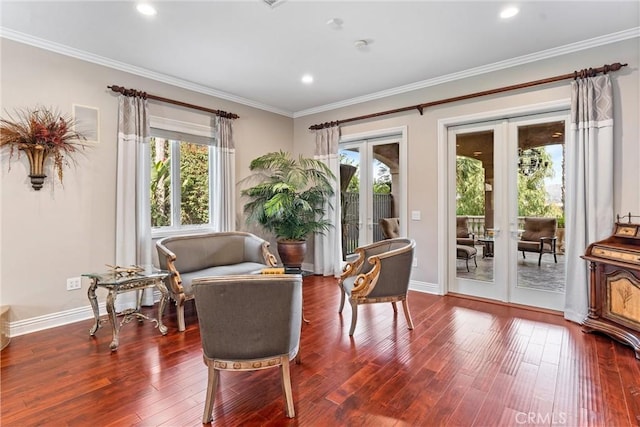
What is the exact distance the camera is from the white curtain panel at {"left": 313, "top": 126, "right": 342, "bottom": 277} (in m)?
5.36

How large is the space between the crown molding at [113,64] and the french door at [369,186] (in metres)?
1.88

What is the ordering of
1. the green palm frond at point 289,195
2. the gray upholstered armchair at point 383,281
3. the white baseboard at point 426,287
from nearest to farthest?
1. the gray upholstered armchair at point 383,281
2. the white baseboard at point 426,287
3. the green palm frond at point 289,195

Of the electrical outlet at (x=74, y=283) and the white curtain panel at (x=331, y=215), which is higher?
the white curtain panel at (x=331, y=215)

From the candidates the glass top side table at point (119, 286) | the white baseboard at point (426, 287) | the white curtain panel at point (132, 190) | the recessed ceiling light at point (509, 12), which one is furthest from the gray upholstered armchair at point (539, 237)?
the white curtain panel at point (132, 190)

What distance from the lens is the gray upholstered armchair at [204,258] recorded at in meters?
3.32

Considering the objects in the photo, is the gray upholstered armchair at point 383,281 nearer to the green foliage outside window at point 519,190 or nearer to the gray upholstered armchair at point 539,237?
the green foliage outside window at point 519,190

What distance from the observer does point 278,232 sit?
5.07 metres

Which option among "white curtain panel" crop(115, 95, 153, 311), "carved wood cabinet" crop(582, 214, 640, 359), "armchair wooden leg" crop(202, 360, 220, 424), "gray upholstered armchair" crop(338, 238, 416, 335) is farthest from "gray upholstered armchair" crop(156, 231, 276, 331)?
"carved wood cabinet" crop(582, 214, 640, 359)

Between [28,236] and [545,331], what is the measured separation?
17.2 feet

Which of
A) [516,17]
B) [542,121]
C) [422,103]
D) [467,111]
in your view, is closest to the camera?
[516,17]

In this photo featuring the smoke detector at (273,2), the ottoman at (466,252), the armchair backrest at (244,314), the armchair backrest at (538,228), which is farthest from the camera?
the ottoman at (466,252)

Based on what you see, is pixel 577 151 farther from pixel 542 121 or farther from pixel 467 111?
pixel 467 111

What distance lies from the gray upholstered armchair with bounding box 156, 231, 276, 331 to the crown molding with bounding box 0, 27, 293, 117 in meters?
2.11

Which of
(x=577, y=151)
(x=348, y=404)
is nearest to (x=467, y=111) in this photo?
(x=577, y=151)
